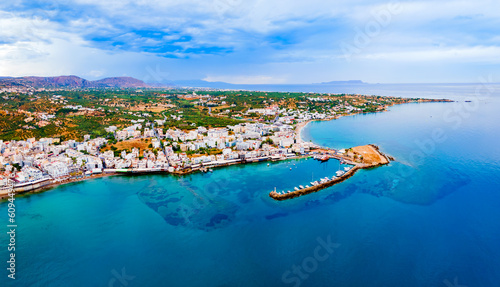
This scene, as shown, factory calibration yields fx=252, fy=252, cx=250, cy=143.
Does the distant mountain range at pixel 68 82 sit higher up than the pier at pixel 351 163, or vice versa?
the distant mountain range at pixel 68 82

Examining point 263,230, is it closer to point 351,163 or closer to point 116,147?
point 351,163

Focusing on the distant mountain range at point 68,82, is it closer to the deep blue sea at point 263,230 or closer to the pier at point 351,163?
the deep blue sea at point 263,230

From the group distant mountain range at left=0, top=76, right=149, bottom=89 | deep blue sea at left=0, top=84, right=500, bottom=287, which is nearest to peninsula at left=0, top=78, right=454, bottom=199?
deep blue sea at left=0, top=84, right=500, bottom=287

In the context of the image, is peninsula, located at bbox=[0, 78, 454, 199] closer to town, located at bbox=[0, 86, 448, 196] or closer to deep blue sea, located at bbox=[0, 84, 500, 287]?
town, located at bbox=[0, 86, 448, 196]

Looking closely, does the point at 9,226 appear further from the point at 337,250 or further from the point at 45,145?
the point at 337,250

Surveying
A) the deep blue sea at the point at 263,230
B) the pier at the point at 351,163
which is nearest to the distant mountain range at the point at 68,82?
the deep blue sea at the point at 263,230

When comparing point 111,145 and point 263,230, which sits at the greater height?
point 111,145

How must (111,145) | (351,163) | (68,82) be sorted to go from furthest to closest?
(68,82), (111,145), (351,163)

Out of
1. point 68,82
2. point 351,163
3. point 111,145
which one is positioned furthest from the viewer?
point 68,82

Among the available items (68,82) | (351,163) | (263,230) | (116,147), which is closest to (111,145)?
(116,147)
